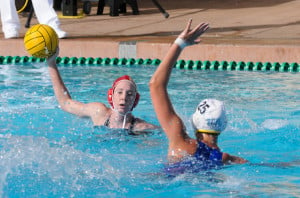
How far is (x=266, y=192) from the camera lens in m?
4.27

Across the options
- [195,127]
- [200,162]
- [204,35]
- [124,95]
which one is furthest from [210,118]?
[204,35]

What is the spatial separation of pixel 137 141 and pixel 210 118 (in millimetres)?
1594

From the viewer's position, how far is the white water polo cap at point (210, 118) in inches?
154

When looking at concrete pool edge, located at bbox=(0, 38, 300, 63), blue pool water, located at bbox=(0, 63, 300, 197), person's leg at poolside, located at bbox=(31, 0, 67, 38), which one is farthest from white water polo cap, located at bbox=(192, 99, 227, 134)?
person's leg at poolside, located at bbox=(31, 0, 67, 38)

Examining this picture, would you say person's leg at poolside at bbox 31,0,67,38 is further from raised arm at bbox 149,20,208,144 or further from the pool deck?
raised arm at bbox 149,20,208,144

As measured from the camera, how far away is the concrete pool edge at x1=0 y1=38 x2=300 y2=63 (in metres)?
8.30

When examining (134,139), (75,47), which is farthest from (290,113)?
(75,47)

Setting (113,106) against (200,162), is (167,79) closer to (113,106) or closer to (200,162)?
(200,162)

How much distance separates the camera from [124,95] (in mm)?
5242

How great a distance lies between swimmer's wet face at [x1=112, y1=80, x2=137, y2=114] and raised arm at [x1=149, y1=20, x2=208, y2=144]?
52.8 inches

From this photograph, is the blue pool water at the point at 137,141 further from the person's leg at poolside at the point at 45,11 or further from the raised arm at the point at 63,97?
the person's leg at poolside at the point at 45,11

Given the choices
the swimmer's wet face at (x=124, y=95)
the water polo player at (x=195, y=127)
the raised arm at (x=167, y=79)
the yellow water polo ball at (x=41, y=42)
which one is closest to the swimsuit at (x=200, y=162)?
the water polo player at (x=195, y=127)

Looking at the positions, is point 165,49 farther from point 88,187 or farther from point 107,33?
point 88,187

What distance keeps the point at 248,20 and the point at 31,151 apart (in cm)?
628
